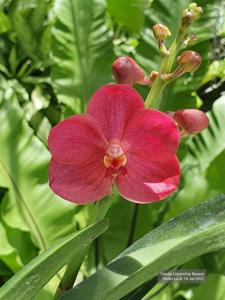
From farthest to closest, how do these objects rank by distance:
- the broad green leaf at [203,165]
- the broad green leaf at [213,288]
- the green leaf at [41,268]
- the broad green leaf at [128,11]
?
1. the broad green leaf at [128,11]
2. the broad green leaf at [203,165]
3. the broad green leaf at [213,288]
4. the green leaf at [41,268]

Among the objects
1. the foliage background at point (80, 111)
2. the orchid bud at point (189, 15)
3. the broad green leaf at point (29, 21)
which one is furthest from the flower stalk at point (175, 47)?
the broad green leaf at point (29, 21)

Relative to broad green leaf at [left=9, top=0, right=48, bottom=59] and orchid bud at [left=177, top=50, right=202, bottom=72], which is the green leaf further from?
broad green leaf at [left=9, top=0, right=48, bottom=59]

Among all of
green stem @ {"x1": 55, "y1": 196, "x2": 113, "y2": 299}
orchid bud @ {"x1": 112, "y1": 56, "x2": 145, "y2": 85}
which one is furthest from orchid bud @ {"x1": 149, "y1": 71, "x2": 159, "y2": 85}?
green stem @ {"x1": 55, "y1": 196, "x2": 113, "y2": 299}

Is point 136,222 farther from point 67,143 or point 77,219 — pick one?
point 67,143

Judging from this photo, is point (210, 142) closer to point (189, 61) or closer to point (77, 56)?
point (77, 56)

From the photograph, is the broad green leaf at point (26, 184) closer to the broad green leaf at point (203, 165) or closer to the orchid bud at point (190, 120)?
the broad green leaf at point (203, 165)

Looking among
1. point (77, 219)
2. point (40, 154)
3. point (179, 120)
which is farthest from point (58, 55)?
point (179, 120)

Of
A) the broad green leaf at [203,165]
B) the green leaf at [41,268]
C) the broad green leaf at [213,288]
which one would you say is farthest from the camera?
the broad green leaf at [203,165]
